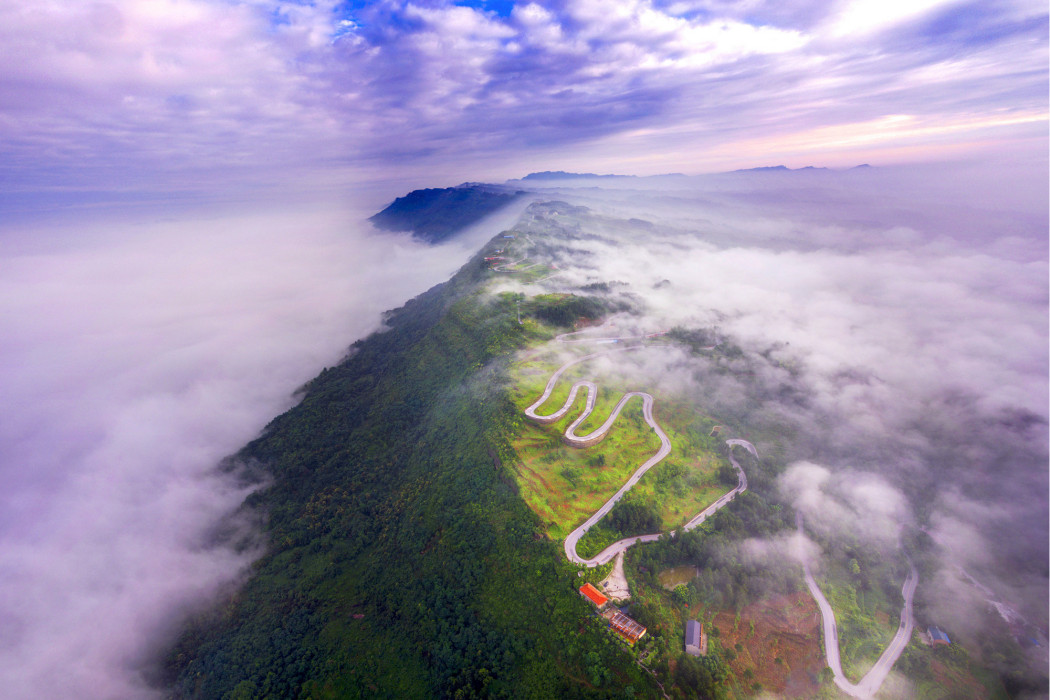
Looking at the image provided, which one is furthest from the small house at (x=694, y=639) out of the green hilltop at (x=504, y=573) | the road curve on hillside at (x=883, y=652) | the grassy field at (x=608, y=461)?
the road curve on hillside at (x=883, y=652)

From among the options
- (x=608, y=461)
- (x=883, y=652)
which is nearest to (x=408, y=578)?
(x=608, y=461)

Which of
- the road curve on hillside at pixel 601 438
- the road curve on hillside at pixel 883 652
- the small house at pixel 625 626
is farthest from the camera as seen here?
the road curve on hillside at pixel 601 438

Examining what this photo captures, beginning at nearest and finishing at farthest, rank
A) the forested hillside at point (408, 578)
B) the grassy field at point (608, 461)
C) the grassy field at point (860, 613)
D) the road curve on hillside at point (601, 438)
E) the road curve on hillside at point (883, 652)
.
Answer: the road curve on hillside at point (883, 652) < the grassy field at point (860, 613) < the forested hillside at point (408, 578) < the road curve on hillside at point (601, 438) < the grassy field at point (608, 461)

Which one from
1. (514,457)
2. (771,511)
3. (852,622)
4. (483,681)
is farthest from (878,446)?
(483,681)

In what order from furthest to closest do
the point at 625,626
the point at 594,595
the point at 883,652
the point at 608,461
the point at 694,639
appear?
1. the point at 608,461
2. the point at 594,595
3. the point at 883,652
4. the point at 625,626
5. the point at 694,639

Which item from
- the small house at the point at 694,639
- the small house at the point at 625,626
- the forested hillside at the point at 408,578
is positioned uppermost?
the small house at the point at 625,626

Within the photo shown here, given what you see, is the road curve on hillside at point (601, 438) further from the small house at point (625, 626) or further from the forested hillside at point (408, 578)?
the small house at point (625, 626)

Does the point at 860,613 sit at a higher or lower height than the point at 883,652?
higher

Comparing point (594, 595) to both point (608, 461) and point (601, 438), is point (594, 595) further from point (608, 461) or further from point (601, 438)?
point (601, 438)
